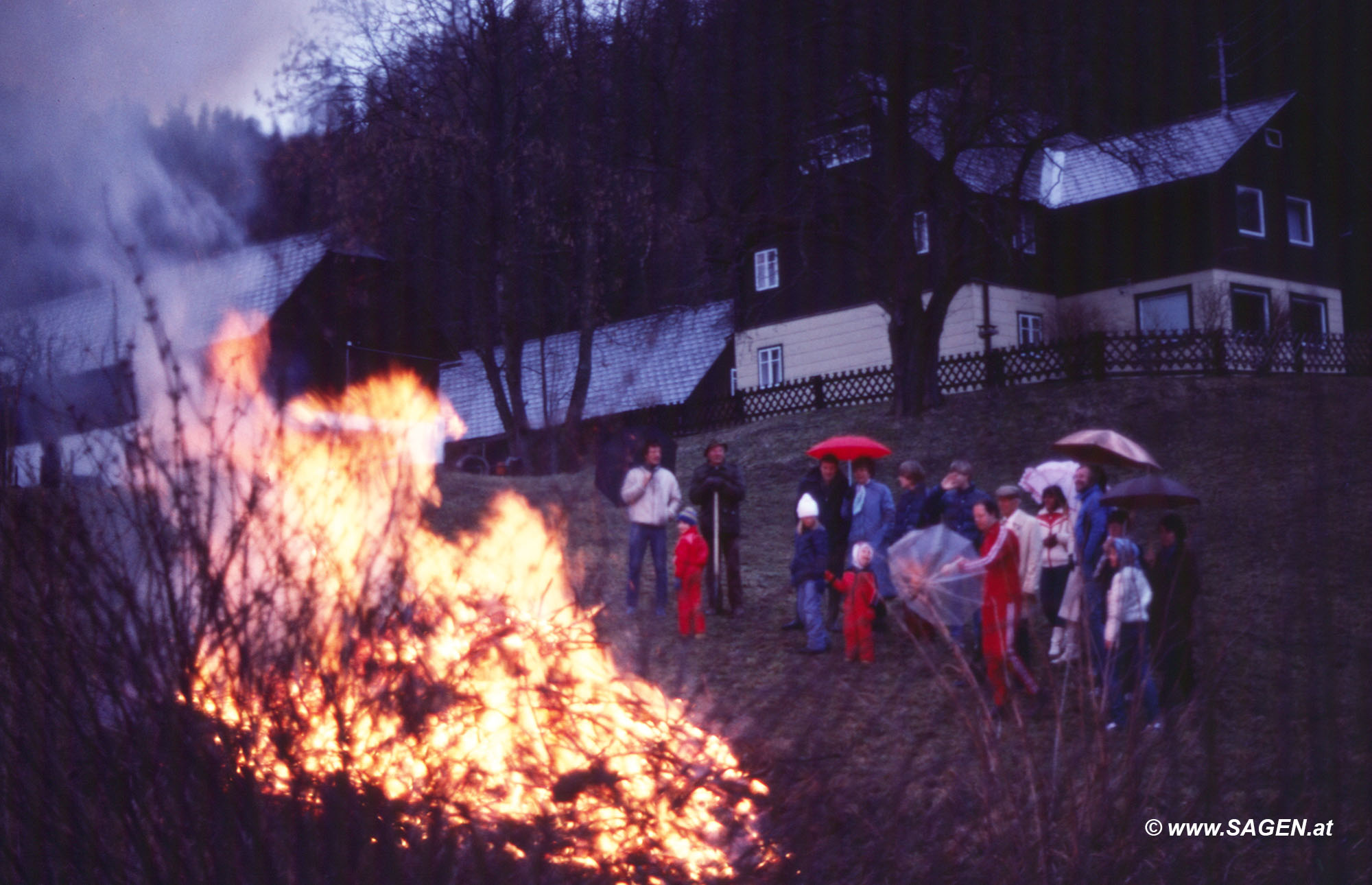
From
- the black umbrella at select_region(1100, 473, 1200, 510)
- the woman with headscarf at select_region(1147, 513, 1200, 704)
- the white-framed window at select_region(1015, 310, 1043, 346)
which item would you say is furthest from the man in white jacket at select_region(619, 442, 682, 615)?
the white-framed window at select_region(1015, 310, 1043, 346)

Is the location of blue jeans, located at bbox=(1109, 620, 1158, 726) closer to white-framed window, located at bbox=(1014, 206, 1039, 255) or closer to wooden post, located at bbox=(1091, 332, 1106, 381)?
white-framed window, located at bbox=(1014, 206, 1039, 255)

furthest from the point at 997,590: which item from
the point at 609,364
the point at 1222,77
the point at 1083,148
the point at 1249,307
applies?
the point at 1222,77

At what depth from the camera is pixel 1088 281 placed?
3419 cm

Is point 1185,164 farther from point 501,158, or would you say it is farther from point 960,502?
point 960,502

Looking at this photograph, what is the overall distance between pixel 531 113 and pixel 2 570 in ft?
79.9

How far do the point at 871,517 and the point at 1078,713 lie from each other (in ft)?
15.0

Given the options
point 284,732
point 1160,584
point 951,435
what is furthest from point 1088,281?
point 284,732

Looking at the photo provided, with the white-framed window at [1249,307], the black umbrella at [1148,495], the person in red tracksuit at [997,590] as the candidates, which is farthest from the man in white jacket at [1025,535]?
the white-framed window at [1249,307]

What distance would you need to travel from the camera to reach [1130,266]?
33.4 metres

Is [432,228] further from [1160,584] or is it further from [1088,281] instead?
[1160,584]

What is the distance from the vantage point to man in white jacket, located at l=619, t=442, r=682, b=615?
1245cm

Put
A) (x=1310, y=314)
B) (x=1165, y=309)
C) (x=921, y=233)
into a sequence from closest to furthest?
(x=921, y=233) → (x=1165, y=309) → (x=1310, y=314)

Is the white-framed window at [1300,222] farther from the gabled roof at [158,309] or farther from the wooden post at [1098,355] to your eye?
the gabled roof at [158,309]

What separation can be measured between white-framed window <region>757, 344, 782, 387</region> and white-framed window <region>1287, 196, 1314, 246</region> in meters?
12.8
